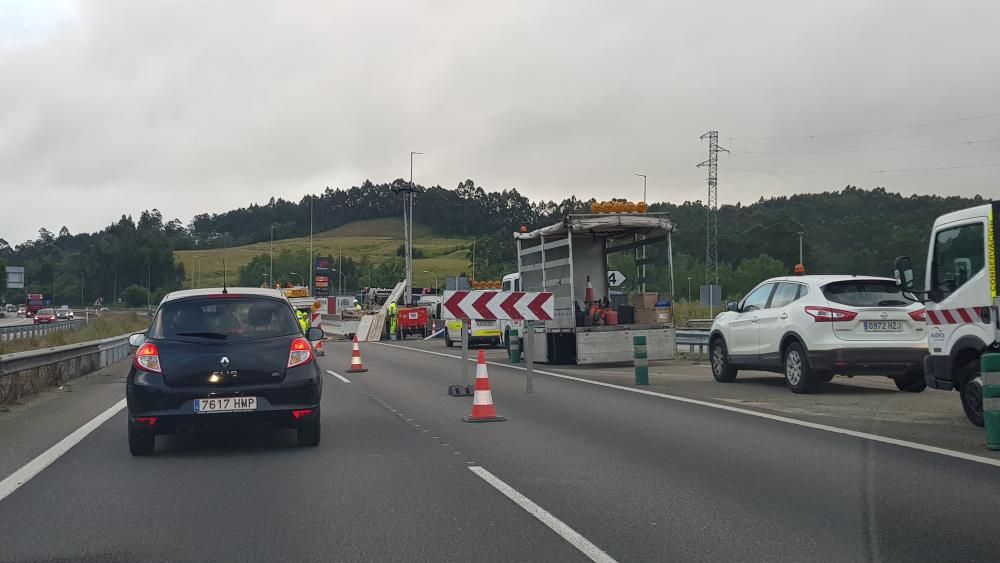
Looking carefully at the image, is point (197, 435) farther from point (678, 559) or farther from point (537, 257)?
point (537, 257)

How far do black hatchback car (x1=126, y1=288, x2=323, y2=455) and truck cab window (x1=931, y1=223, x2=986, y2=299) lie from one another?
694 cm

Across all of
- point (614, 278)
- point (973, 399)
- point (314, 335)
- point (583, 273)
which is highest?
point (583, 273)

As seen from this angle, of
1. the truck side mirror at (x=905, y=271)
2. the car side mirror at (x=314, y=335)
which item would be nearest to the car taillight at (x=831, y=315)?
the truck side mirror at (x=905, y=271)

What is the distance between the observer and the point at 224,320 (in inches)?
382

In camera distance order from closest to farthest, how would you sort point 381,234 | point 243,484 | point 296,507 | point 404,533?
point 404,533
point 296,507
point 243,484
point 381,234

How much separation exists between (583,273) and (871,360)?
35.2 ft

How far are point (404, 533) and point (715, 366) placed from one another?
1226cm

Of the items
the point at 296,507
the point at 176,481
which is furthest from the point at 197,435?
the point at 296,507

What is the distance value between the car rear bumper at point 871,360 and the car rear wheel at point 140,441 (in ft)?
30.3

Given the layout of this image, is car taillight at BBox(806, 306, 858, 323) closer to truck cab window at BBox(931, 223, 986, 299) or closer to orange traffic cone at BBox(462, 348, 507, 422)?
truck cab window at BBox(931, 223, 986, 299)

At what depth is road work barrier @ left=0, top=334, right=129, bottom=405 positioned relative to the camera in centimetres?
1492

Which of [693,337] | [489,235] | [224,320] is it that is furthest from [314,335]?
[489,235]

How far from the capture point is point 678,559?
5.57 meters

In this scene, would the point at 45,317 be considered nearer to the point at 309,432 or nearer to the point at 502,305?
the point at 502,305
